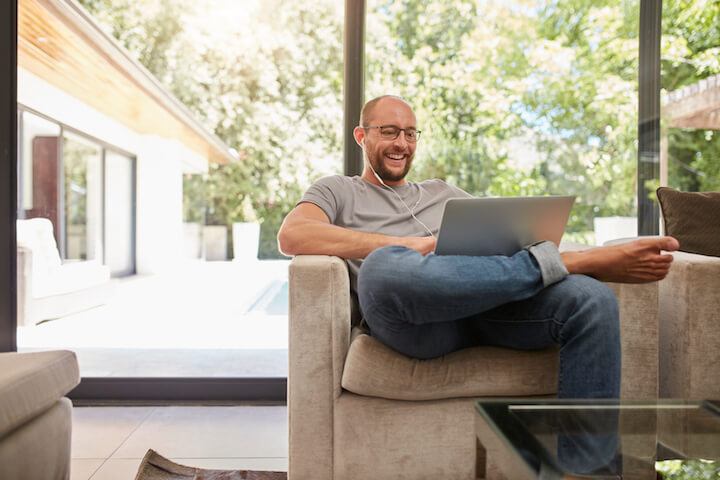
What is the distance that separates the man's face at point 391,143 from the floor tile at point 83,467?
137cm

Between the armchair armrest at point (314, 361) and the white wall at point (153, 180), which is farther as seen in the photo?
the white wall at point (153, 180)

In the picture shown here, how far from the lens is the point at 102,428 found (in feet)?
7.77

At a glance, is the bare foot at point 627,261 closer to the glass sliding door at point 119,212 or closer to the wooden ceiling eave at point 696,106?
the wooden ceiling eave at point 696,106

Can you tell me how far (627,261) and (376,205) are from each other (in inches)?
35.9

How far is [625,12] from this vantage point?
2.97m

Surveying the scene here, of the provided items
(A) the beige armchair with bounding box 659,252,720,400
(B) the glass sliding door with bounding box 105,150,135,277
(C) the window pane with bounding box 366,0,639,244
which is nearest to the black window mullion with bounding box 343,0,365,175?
(C) the window pane with bounding box 366,0,639,244

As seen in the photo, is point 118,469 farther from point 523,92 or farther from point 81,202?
point 523,92

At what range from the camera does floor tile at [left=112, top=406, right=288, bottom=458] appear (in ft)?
6.91

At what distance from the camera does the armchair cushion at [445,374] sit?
161cm

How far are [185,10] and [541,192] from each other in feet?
6.29

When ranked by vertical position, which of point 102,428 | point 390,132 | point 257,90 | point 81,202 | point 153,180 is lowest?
point 102,428

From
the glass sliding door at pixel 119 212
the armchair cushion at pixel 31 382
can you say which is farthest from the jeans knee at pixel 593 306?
the glass sliding door at pixel 119 212

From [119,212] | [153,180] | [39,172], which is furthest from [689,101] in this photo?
[39,172]

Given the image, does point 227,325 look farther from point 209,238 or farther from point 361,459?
point 361,459
